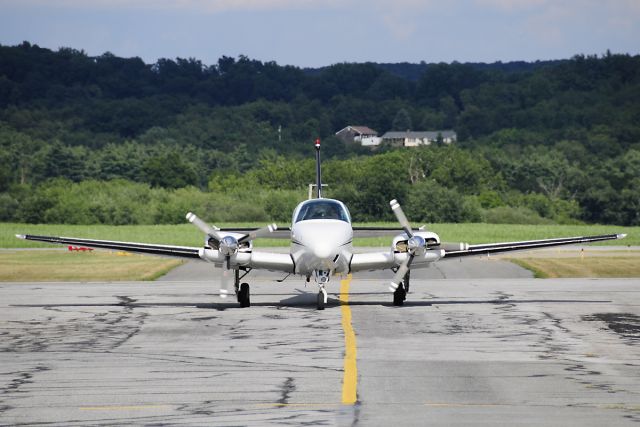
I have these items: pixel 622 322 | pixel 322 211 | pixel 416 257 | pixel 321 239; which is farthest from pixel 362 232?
pixel 622 322

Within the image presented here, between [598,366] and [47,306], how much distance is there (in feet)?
54.8

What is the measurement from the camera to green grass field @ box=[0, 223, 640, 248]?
83.4 m

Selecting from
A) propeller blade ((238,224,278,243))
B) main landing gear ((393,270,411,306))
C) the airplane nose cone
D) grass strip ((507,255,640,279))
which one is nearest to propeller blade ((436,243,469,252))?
main landing gear ((393,270,411,306))

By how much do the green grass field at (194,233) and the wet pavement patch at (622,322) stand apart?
51802mm

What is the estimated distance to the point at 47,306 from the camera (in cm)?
3062

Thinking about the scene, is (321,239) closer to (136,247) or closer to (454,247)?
(454,247)

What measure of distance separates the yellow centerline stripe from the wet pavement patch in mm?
5627

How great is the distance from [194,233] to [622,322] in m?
68.5

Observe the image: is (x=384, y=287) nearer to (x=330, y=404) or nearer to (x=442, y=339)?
(x=442, y=339)

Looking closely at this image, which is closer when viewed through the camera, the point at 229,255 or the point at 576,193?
the point at 229,255

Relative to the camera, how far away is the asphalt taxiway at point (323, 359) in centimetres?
1501

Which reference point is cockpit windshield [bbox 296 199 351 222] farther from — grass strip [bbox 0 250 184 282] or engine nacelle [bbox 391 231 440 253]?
grass strip [bbox 0 250 184 282]

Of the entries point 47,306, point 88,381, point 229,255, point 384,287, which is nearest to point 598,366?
point 88,381

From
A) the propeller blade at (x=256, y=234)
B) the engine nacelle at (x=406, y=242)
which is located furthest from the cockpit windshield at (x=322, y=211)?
the engine nacelle at (x=406, y=242)
